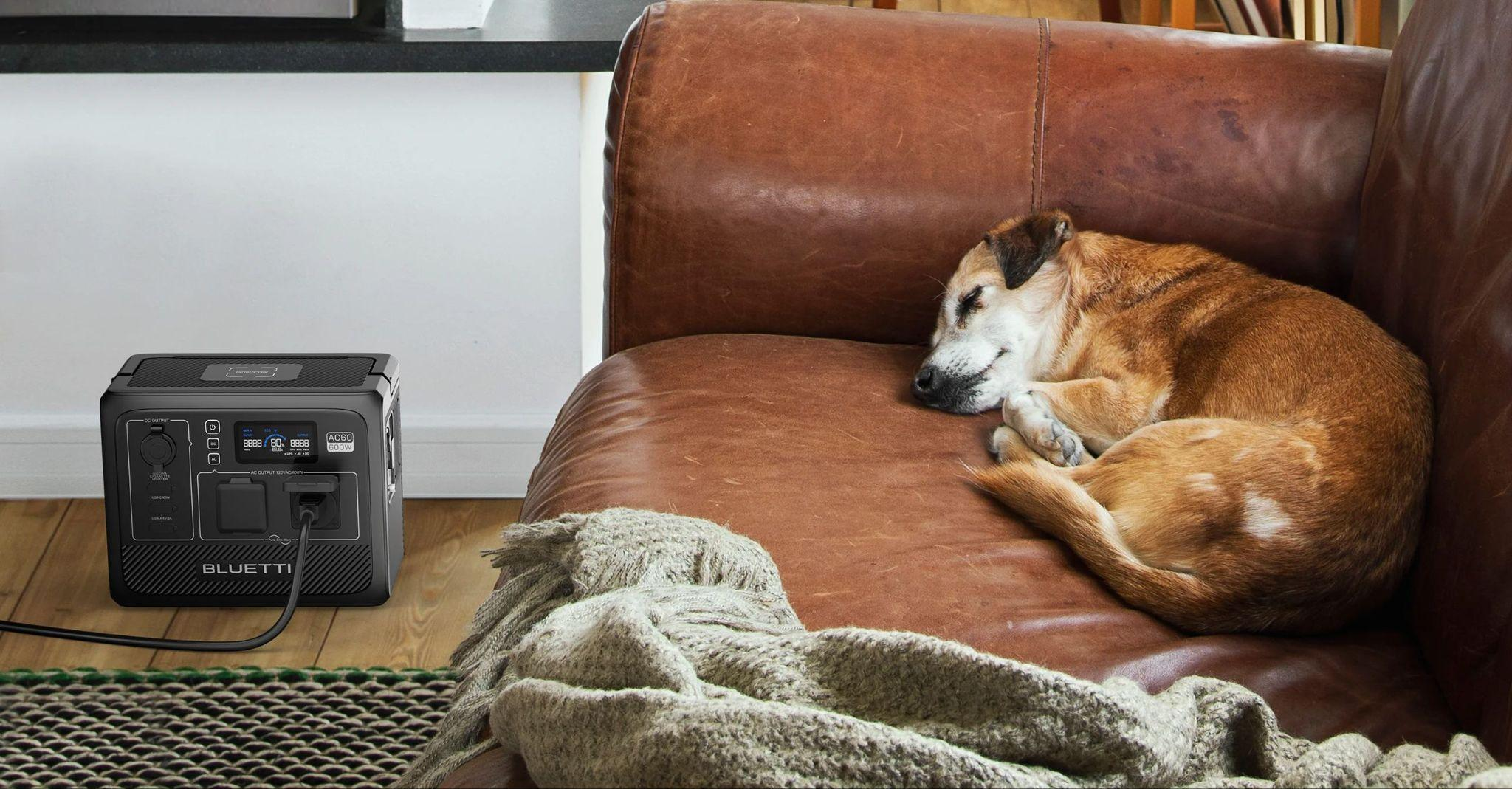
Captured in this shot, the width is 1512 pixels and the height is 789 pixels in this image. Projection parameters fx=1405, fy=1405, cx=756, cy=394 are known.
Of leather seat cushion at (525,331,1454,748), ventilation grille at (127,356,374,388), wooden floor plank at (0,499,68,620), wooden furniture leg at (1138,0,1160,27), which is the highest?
wooden furniture leg at (1138,0,1160,27)

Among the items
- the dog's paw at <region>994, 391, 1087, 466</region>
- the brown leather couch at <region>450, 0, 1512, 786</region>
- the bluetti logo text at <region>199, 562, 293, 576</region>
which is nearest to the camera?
the brown leather couch at <region>450, 0, 1512, 786</region>

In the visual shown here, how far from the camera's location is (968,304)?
5.42 feet

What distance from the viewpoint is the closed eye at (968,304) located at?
1.64 meters

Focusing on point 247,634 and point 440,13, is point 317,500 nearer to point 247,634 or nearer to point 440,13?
point 247,634

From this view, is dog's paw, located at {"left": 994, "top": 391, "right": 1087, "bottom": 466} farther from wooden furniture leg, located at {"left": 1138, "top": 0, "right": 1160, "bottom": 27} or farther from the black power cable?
wooden furniture leg, located at {"left": 1138, "top": 0, "right": 1160, "bottom": 27}

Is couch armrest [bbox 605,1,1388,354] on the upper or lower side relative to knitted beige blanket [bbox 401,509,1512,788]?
upper

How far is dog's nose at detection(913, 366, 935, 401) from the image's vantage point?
155 centimetres

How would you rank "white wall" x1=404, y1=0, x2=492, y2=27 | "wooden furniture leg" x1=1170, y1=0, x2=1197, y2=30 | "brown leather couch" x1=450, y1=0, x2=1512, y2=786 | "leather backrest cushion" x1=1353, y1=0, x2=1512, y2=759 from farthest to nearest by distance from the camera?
"wooden furniture leg" x1=1170, y1=0, x2=1197, y2=30 < "white wall" x1=404, y1=0, x2=492, y2=27 < "brown leather couch" x1=450, y1=0, x2=1512, y2=786 < "leather backrest cushion" x1=1353, y1=0, x2=1512, y2=759

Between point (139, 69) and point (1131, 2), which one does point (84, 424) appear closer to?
point (139, 69)

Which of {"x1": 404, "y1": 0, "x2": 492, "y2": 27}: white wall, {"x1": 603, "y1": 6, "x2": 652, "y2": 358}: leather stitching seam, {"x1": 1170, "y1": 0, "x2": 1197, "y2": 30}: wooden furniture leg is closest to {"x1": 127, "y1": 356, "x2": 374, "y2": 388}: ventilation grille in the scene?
{"x1": 603, "y1": 6, "x2": 652, "y2": 358}: leather stitching seam

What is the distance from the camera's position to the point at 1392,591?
120cm

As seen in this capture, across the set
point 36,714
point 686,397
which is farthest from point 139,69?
point 686,397

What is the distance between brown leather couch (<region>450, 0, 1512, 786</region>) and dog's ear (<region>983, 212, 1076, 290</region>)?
4 cm

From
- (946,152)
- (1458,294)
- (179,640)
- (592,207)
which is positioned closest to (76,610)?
(179,640)
